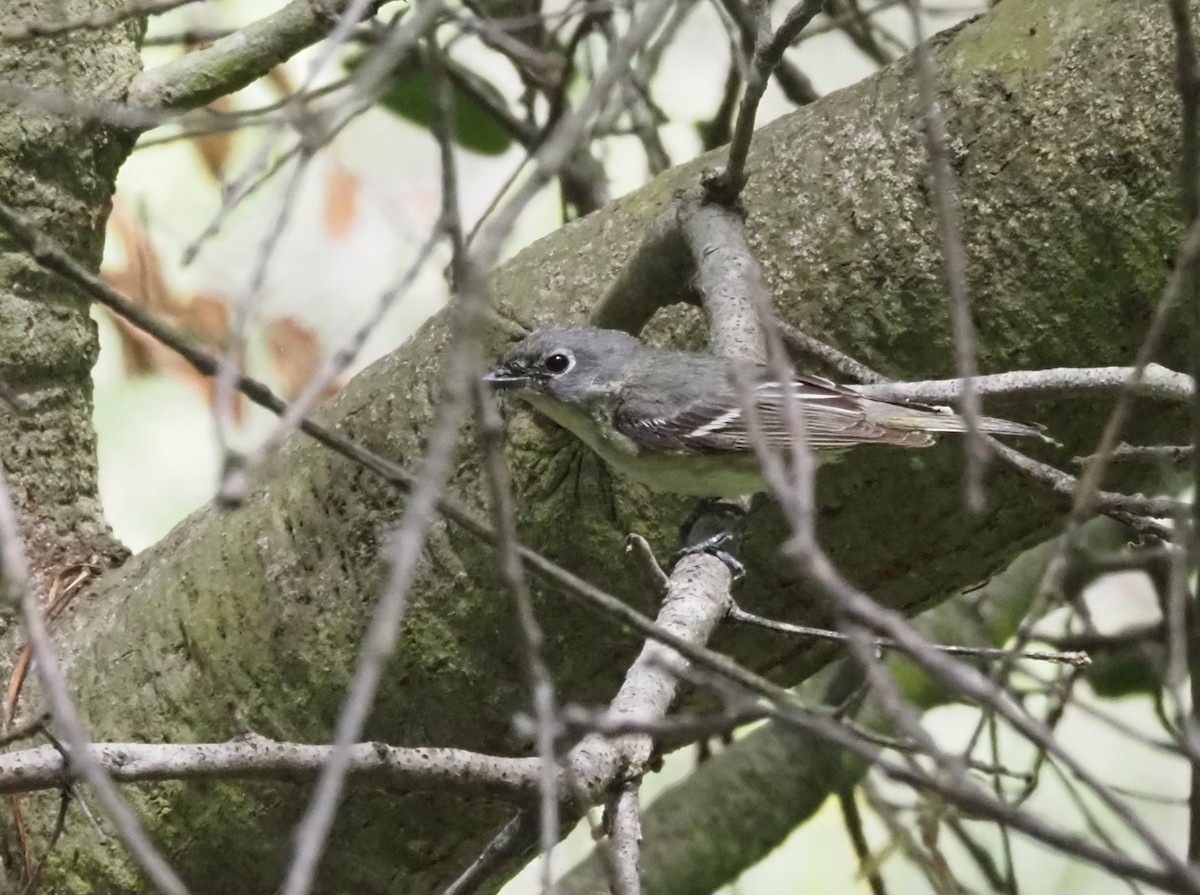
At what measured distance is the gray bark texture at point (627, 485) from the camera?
6.39 ft

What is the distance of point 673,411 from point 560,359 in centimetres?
35

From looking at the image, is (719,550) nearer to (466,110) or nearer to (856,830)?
(856,830)

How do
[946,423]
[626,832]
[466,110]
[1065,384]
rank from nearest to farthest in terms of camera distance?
[626,832], [1065,384], [946,423], [466,110]

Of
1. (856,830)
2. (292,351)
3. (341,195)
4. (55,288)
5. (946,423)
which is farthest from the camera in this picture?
(341,195)

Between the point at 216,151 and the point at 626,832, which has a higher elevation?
the point at 216,151

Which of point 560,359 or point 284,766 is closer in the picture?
point 284,766

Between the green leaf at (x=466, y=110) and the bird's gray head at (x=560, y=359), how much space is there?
1.25 m

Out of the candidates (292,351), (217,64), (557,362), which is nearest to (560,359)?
(557,362)

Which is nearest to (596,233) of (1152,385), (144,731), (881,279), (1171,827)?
(881,279)

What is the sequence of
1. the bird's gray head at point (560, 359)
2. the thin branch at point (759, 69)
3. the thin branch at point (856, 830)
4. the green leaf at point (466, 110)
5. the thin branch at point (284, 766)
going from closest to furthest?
the thin branch at point (284, 766)
the thin branch at point (759, 69)
the bird's gray head at point (560, 359)
the thin branch at point (856, 830)
the green leaf at point (466, 110)

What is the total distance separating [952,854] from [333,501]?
3.56 meters

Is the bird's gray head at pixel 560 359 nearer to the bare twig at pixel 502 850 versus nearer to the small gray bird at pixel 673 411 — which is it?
the small gray bird at pixel 673 411

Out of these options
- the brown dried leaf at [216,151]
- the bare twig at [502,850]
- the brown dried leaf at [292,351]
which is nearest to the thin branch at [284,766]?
the bare twig at [502,850]

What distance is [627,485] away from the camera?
2.29 metres
